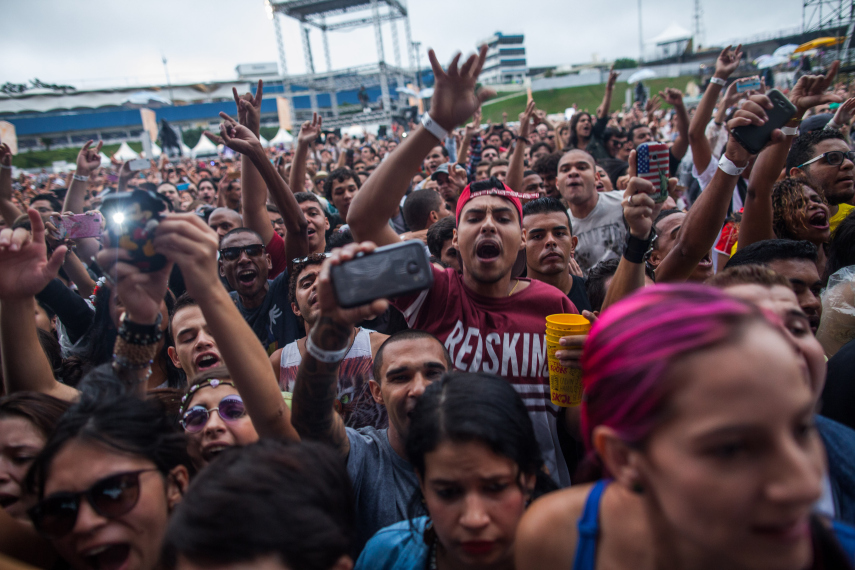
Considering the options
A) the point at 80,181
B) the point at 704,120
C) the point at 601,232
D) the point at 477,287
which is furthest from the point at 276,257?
the point at 704,120

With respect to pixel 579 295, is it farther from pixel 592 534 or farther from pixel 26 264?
pixel 26 264

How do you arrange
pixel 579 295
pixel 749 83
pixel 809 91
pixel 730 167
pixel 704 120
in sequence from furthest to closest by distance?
pixel 749 83 → pixel 704 120 → pixel 809 91 → pixel 579 295 → pixel 730 167

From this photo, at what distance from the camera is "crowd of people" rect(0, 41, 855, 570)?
2.83ft

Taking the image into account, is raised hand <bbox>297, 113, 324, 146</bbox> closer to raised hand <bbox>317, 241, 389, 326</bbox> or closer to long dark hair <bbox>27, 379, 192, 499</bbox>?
long dark hair <bbox>27, 379, 192, 499</bbox>

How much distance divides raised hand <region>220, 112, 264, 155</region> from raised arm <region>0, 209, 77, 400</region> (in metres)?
1.39

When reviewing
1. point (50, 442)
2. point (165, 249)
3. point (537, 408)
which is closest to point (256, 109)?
point (165, 249)

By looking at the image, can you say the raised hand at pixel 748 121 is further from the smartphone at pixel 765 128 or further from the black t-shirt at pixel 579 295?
the black t-shirt at pixel 579 295

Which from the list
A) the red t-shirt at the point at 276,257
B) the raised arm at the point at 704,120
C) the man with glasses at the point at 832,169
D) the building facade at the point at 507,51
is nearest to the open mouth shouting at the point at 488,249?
the red t-shirt at the point at 276,257

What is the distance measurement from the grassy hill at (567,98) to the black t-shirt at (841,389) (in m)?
37.8

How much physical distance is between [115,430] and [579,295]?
2.70 metres

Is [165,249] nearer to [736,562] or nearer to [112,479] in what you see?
[112,479]

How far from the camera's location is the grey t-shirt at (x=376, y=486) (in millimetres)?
1913

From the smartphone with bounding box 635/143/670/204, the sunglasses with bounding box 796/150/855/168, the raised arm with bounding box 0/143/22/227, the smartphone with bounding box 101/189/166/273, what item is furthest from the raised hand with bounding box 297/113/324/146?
the sunglasses with bounding box 796/150/855/168

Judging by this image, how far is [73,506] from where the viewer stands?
1456mm
